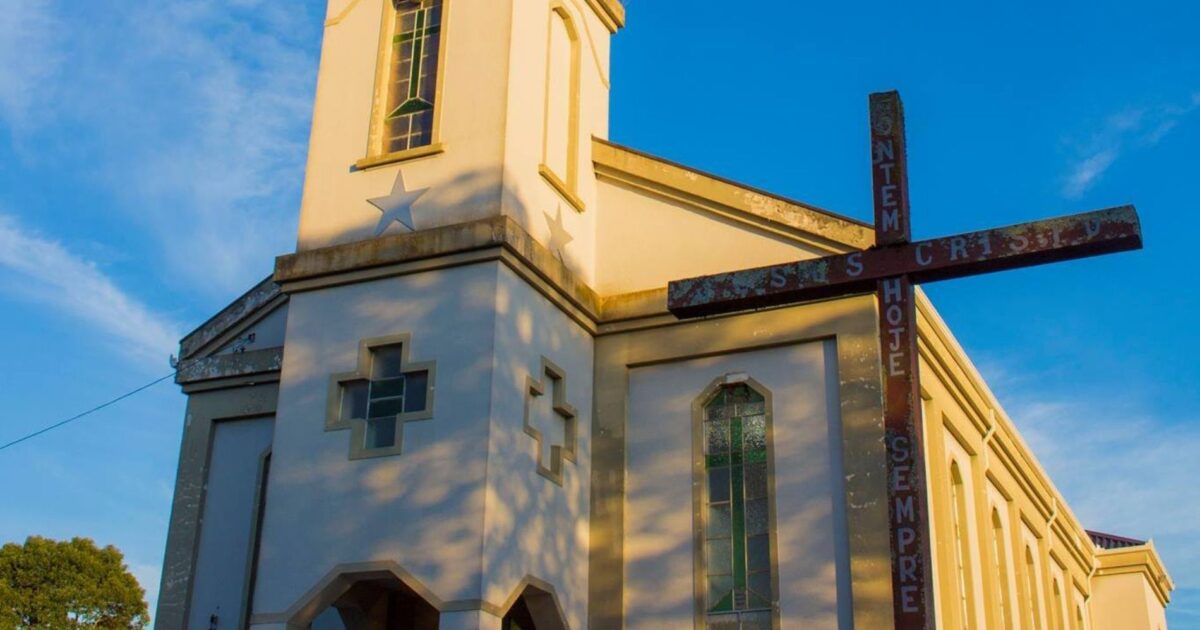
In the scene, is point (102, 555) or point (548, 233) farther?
point (102, 555)

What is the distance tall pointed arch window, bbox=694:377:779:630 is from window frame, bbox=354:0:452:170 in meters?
4.66

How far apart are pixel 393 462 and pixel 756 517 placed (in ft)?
14.2

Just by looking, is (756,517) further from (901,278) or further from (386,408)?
(901,278)

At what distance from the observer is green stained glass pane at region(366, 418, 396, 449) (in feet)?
53.7

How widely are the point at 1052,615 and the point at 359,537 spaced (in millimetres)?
14339

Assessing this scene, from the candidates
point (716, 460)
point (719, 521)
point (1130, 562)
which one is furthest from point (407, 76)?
point (1130, 562)

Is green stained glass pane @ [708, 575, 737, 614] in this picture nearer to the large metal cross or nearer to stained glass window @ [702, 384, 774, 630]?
stained glass window @ [702, 384, 774, 630]

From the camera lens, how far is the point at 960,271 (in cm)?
1223

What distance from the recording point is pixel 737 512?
677 inches

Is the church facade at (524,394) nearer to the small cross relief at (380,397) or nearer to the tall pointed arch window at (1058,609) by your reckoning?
the small cross relief at (380,397)

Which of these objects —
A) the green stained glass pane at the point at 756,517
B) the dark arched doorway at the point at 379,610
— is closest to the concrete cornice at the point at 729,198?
the green stained glass pane at the point at 756,517

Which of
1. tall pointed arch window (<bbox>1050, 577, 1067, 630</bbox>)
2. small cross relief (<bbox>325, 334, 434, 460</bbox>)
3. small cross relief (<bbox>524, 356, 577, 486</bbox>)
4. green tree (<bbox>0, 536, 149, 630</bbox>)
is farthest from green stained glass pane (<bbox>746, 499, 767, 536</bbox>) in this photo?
green tree (<bbox>0, 536, 149, 630</bbox>)

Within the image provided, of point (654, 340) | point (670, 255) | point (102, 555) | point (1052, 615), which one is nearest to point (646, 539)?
point (654, 340)

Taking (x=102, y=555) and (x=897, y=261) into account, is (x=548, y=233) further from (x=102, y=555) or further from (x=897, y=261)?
(x=102, y=555)
